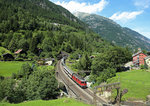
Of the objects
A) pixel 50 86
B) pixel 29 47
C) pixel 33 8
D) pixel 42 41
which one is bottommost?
pixel 50 86

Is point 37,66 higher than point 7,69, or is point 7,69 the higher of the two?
point 37,66

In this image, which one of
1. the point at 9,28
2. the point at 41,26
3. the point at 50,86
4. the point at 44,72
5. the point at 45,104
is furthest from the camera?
the point at 41,26

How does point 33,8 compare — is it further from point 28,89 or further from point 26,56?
point 28,89

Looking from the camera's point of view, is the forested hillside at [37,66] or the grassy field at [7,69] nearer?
the forested hillside at [37,66]

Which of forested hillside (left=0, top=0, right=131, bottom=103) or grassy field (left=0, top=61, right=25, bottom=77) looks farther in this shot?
grassy field (left=0, top=61, right=25, bottom=77)

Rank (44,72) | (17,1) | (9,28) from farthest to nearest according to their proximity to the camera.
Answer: (17,1)
(9,28)
(44,72)

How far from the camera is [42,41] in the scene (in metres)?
107

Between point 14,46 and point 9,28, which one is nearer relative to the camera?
point 14,46

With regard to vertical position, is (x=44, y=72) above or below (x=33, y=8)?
below

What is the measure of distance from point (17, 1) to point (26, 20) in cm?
9319

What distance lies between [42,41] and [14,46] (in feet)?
90.1

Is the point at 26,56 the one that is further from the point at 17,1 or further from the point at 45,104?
the point at 17,1

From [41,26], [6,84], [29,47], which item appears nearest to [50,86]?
[6,84]

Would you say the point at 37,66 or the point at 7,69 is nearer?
the point at 7,69
